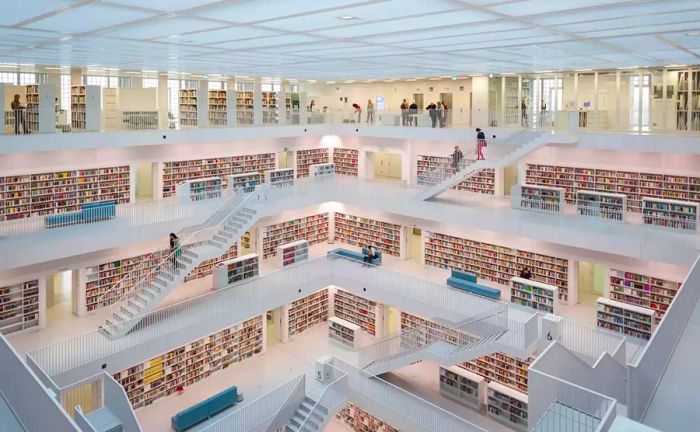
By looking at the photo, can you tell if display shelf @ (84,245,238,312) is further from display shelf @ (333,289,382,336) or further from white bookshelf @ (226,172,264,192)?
display shelf @ (333,289,382,336)

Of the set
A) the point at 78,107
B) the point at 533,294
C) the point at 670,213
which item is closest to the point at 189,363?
the point at 78,107

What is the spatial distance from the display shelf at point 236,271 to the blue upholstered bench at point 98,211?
3.39m

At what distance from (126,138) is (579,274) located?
14.2 meters

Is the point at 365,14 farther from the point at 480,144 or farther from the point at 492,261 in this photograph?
the point at 492,261

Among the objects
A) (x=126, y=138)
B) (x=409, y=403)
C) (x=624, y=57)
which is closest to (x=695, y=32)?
(x=624, y=57)

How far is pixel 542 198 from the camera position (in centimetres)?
1709

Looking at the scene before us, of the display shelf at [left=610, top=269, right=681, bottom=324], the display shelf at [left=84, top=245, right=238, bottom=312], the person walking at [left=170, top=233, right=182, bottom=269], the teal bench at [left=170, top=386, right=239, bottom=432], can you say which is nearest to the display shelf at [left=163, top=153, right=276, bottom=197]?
the display shelf at [left=84, top=245, right=238, bottom=312]

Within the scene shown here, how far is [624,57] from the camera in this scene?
40.5 feet

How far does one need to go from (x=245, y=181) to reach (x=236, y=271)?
398 cm

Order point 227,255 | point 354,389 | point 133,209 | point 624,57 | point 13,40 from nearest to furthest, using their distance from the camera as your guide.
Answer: point 13,40 → point 624,57 → point 354,389 → point 133,209 → point 227,255

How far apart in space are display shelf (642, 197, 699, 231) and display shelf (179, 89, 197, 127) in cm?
1436

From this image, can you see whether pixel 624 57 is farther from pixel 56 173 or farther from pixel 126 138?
pixel 56 173

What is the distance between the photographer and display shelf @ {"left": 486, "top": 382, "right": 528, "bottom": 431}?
1431 cm

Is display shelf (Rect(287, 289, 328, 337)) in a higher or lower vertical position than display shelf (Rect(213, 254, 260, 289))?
lower
